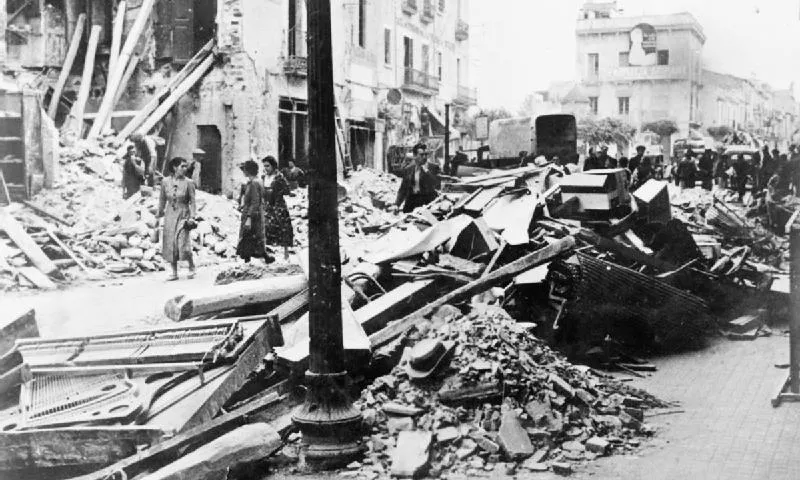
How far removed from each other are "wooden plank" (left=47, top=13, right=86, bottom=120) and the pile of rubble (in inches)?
722

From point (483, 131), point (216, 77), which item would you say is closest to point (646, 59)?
point (483, 131)

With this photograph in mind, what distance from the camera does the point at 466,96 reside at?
142 ft

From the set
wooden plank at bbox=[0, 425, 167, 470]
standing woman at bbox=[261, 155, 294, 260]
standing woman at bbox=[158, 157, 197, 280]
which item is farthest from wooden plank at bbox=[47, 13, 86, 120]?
wooden plank at bbox=[0, 425, 167, 470]

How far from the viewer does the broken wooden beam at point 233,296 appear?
757 centimetres

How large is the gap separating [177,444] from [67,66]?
65.3ft

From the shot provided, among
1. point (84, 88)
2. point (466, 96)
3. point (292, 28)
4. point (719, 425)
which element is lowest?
point (719, 425)

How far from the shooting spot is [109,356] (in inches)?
264

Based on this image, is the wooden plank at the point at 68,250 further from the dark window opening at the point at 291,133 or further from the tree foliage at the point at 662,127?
the tree foliage at the point at 662,127

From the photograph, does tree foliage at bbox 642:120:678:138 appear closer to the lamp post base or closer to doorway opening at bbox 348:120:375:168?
doorway opening at bbox 348:120:375:168

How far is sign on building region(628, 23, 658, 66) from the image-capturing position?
27.9 metres

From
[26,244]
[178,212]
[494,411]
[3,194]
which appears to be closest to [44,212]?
[3,194]

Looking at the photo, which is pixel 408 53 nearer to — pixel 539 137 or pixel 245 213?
pixel 539 137

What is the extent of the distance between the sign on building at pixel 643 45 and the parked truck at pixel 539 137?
404 centimetres

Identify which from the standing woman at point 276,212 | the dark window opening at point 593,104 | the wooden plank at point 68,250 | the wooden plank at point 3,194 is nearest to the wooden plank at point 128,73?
the wooden plank at point 3,194
